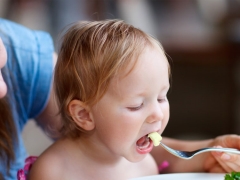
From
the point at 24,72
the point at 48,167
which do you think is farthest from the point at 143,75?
the point at 24,72

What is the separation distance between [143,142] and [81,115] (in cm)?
11

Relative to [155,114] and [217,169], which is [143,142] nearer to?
[155,114]

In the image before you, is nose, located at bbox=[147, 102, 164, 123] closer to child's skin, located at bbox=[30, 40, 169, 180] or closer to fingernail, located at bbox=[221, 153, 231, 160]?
child's skin, located at bbox=[30, 40, 169, 180]

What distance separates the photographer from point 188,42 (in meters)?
2.05

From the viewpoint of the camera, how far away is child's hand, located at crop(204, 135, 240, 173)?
758 mm

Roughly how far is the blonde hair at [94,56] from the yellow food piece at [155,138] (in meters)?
0.10

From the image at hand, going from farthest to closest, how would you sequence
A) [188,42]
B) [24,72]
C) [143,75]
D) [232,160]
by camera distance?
[188,42] → [24,72] → [232,160] → [143,75]

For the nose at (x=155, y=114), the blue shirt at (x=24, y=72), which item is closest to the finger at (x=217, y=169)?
the nose at (x=155, y=114)

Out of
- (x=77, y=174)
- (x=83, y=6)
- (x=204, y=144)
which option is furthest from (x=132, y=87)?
(x=83, y=6)

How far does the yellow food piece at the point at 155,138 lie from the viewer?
0.66 m

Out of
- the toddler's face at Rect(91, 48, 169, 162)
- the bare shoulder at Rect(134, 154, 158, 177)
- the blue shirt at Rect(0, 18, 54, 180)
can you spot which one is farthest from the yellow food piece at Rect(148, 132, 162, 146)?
the blue shirt at Rect(0, 18, 54, 180)

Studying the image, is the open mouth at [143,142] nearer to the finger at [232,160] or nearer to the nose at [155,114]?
the nose at [155,114]

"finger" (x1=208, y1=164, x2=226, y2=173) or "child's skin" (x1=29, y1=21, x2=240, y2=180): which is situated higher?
"child's skin" (x1=29, y1=21, x2=240, y2=180)

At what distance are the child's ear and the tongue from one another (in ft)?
0.26
